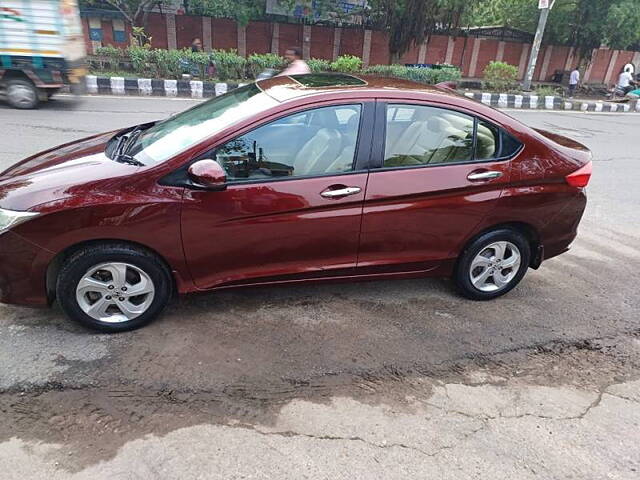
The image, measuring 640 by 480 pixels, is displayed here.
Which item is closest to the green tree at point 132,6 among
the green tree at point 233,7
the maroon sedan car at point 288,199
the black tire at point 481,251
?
the green tree at point 233,7

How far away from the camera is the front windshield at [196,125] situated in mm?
3135

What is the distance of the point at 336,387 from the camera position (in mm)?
2832

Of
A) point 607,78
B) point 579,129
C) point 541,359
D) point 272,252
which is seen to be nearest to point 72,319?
point 272,252

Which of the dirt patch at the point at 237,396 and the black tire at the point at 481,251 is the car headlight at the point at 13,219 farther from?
the black tire at the point at 481,251

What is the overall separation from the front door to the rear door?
0.49ft

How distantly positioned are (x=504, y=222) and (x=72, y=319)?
3069 mm

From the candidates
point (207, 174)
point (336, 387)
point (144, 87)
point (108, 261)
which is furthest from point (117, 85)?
point (336, 387)

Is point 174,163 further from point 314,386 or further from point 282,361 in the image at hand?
point 314,386

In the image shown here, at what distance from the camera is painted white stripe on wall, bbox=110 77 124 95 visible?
1388 cm

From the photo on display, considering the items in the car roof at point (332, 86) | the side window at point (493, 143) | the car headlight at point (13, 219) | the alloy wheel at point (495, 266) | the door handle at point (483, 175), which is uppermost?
the car roof at point (332, 86)

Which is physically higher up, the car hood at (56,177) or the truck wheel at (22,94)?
the car hood at (56,177)

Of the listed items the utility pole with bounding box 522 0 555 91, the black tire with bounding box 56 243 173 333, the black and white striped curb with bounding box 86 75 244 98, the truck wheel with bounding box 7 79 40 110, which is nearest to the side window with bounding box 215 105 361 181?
the black tire with bounding box 56 243 173 333

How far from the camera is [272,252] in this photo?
10.6 ft

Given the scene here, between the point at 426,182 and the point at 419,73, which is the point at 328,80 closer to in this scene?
the point at 426,182
